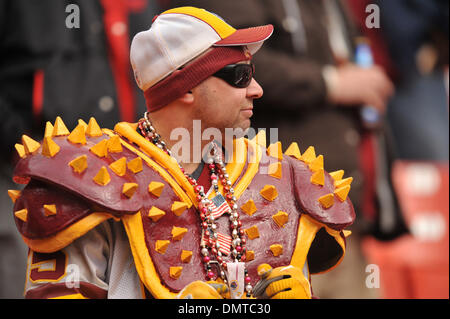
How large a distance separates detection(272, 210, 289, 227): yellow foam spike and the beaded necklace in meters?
0.10

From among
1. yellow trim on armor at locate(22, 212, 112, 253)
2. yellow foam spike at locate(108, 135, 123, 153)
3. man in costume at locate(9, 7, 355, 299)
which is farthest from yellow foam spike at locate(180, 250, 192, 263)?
yellow foam spike at locate(108, 135, 123, 153)

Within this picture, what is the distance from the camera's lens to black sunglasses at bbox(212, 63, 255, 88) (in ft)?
7.34

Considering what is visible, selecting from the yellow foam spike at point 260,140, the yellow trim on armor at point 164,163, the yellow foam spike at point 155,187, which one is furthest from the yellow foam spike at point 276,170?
the yellow foam spike at point 155,187

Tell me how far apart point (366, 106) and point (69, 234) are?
81.2 inches

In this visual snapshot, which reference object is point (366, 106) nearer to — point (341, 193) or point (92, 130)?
point (341, 193)

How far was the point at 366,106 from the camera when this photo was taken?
12.7 ft

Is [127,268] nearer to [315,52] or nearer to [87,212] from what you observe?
[87,212]

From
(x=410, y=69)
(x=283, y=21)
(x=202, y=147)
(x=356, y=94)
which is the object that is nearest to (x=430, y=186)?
(x=410, y=69)

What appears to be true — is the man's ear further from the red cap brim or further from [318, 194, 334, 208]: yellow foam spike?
[318, 194, 334, 208]: yellow foam spike

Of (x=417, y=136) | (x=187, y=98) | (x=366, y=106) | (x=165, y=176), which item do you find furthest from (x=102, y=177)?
(x=417, y=136)

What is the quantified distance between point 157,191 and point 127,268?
210 millimetres

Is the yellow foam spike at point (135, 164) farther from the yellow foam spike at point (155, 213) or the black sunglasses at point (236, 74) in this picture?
the black sunglasses at point (236, 74)

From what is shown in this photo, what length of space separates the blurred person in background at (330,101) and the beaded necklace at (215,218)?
3.25 ft

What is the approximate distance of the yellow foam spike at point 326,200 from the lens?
230cm
